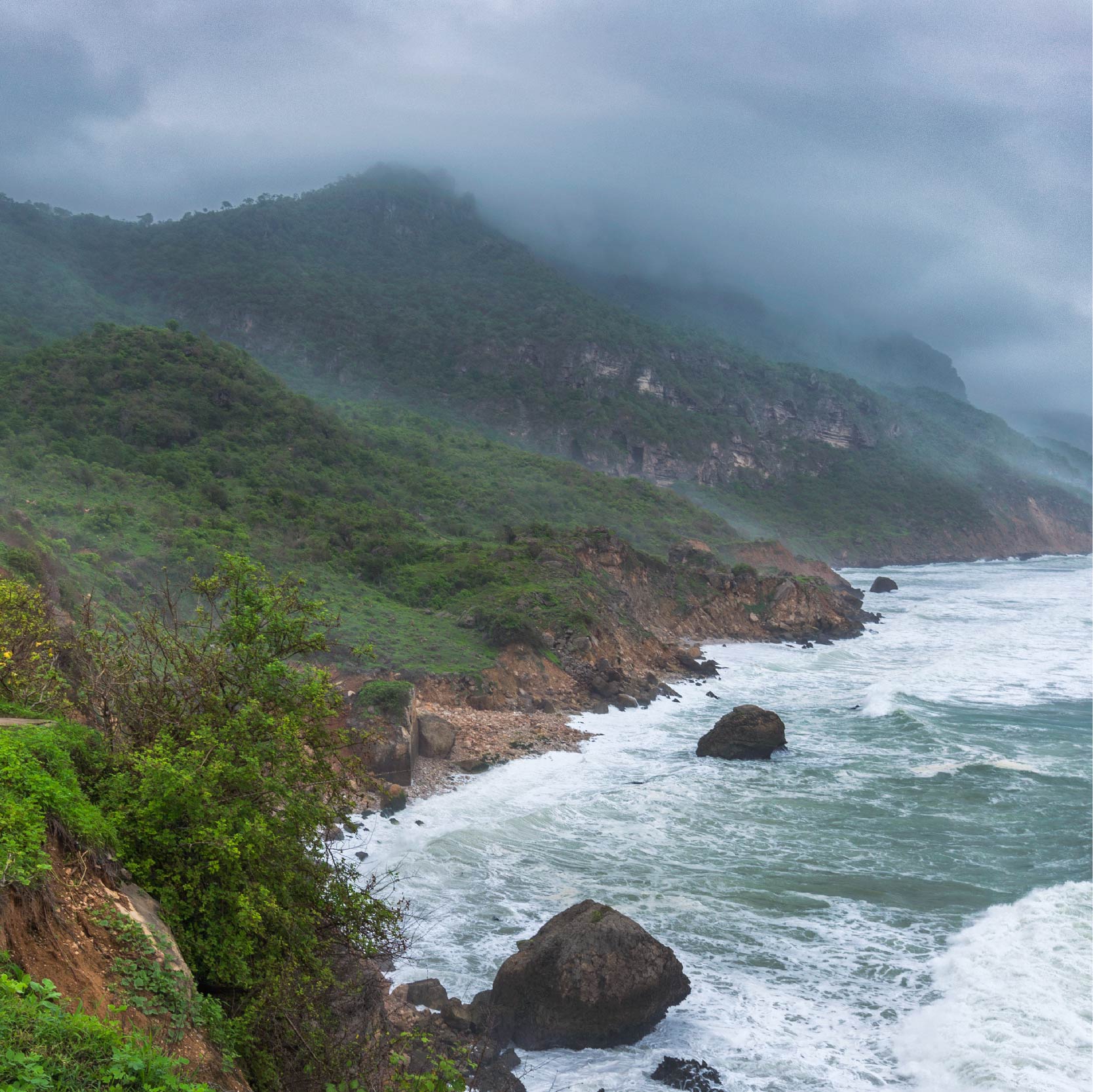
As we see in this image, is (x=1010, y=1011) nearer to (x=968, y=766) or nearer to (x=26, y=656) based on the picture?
(x=968, y=766)

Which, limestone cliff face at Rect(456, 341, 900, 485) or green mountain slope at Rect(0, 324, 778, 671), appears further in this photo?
limestone cliff face at Rect(456, 341, 900, 485)

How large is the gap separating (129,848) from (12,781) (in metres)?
1.34

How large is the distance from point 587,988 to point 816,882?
6.21 m

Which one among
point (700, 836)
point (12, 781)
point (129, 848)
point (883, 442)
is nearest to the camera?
point (12, 781)

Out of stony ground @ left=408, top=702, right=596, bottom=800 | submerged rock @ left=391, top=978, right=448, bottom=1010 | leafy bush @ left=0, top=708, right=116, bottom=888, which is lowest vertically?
stony ground @ left=408, top=702, right=596, bottom=800

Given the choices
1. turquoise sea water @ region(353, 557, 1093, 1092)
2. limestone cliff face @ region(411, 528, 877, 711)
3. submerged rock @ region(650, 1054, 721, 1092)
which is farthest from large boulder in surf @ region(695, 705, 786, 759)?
submerged rock @ region(650, 1054, 721, 1092)

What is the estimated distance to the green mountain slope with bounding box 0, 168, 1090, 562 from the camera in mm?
92438

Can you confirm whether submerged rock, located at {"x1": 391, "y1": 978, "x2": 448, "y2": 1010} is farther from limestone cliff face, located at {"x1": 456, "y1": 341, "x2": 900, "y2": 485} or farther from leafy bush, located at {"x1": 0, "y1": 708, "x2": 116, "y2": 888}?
limestone cliff face, located at {"x1": 456, "y1": 341, "x2": 900, "y2": 485}

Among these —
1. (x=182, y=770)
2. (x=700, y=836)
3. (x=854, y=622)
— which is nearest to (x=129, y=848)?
(x=182, y=770)

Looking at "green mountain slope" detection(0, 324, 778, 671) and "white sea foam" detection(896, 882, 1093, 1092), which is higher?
"green mountain slope" detection(0, 324, 778, 671)

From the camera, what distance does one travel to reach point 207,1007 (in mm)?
5969

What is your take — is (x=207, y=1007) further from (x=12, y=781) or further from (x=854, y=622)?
(x=854, y=622)

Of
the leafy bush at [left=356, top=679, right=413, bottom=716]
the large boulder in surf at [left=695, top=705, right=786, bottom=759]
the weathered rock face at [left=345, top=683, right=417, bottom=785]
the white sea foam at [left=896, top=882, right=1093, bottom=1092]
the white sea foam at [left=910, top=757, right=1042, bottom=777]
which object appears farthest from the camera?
the large boulder in surf at [left=695, top=705, right=786, bottom=759]

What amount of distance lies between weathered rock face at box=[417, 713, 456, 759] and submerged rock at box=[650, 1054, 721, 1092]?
37.7 feet
